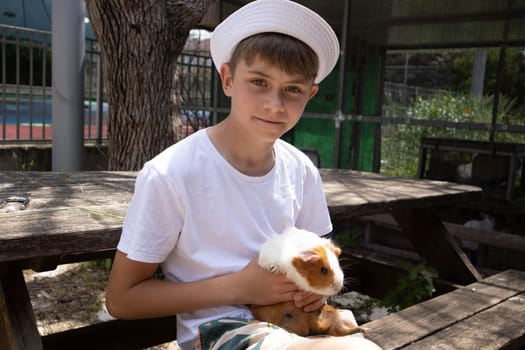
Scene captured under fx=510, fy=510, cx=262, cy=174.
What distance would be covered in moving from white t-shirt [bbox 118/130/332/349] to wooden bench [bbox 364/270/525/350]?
0.75 meters

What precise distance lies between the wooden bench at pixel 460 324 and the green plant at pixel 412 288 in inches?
21.0

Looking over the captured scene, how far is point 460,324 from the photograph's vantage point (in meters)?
2.12

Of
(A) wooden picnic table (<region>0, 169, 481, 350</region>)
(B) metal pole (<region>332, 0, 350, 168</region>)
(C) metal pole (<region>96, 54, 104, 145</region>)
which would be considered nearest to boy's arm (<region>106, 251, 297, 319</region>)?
(A) wooden picnic table (<region>0, 169, 481, 350</region>)

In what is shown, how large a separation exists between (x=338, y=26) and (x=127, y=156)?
2712 millimetres

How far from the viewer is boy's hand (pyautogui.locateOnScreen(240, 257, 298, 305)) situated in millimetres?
1288

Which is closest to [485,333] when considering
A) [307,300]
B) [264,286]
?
[307,300]

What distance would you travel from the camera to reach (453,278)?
11.0 ft

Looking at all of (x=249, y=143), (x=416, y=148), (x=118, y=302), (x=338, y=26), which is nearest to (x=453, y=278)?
(x=416, y=148)

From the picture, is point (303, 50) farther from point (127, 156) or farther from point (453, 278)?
point (127, 156)

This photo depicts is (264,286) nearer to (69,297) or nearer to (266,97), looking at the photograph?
(266,97)

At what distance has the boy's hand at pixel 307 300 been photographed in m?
1.31

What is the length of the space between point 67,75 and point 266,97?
3696mm

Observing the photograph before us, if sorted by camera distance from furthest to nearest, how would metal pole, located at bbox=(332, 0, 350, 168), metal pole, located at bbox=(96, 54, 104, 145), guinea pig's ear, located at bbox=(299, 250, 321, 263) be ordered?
metal pole, located at bbox=(96, 54, 104, 145)
metal pole, located at bbox=(332, 0, 350, 168)
guinea pig's ear, located at bbox=(299, 250, 321, 263)

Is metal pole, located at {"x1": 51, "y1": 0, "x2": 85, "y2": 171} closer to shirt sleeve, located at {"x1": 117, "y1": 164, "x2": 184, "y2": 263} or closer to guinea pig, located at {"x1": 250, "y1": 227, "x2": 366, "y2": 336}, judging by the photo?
shirt sleeve, located at {"x1": 117, "y1": 164, "x2": 184, "y2": 263}
